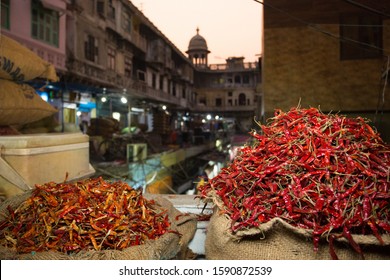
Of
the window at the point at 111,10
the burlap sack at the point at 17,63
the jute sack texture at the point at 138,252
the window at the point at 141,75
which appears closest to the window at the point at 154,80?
the window at the point at 141,75

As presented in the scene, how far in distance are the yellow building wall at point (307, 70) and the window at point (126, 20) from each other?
1778 cm

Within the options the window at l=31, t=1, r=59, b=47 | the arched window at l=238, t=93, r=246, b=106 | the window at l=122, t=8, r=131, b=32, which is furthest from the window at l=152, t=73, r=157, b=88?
the arched window at l=238, t=93, r=246, b=106

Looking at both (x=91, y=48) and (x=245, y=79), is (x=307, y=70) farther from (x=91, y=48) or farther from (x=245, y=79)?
(x=245, y=79)

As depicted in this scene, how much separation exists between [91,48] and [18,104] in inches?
595

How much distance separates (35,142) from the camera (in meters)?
3.16

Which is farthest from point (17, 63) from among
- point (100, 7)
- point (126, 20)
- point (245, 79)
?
point (245, 79)

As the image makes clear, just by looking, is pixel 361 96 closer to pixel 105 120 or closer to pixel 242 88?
pixel 105 120

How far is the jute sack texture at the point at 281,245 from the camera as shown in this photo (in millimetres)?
1776

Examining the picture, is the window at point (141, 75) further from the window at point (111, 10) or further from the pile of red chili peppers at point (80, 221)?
the pile of red chili peppers at point (80, 221)

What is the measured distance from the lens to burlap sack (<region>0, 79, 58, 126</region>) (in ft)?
12.4

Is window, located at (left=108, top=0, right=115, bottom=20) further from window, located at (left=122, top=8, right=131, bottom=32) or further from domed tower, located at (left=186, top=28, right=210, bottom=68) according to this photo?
domed tower, located at (left=186, top=28, right=210, bottom=68)

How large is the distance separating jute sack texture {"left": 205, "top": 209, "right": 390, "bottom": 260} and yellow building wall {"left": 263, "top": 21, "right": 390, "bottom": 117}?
397 centimetres

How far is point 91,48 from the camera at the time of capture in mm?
17625
